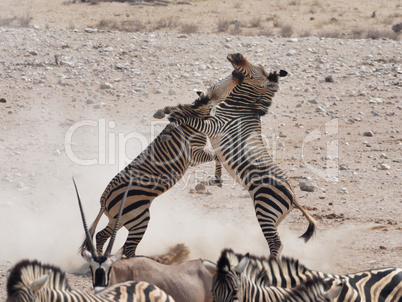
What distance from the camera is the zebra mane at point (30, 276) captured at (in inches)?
167

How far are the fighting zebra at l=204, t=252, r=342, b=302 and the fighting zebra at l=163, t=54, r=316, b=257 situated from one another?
244 cm

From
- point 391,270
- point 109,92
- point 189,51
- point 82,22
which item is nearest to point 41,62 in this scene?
point 109,92

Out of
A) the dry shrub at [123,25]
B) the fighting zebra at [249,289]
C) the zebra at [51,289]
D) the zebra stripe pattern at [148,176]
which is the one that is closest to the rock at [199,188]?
the zebra stripe pattern at [148,176]

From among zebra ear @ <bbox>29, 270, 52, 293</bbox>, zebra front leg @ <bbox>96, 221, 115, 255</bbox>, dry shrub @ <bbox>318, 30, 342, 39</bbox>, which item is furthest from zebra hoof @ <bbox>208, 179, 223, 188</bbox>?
dry shrub @ <bbox>318, 30, 342, 39</bbox>

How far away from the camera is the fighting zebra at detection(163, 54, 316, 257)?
24.4 ft

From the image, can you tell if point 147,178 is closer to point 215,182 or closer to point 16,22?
point 215,182

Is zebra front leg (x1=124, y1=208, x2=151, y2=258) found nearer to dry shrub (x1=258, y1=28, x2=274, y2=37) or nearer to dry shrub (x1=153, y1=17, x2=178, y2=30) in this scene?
dry shrub (x1=258, y1=28, x2=274, y2=37)

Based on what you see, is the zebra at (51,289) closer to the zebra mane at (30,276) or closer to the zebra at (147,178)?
the zebra mane at (30,276)

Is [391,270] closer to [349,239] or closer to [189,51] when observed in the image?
[349,239]

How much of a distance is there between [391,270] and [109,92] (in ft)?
29.4

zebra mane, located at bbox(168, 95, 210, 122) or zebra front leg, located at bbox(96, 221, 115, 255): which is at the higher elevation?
zebra mane, located at bbox(168, 95, 210, 122)

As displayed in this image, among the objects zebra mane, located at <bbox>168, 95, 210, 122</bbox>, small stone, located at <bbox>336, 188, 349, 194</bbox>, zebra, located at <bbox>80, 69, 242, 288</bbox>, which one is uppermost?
zebra mane, located at <bbox>168, 95, 210, 122</bbox>

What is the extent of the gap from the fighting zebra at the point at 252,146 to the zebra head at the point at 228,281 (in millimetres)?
2637

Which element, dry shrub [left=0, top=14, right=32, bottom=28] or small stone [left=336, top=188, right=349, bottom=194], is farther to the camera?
dry shrub [left=0, top=14, right=32, bottom=28]
